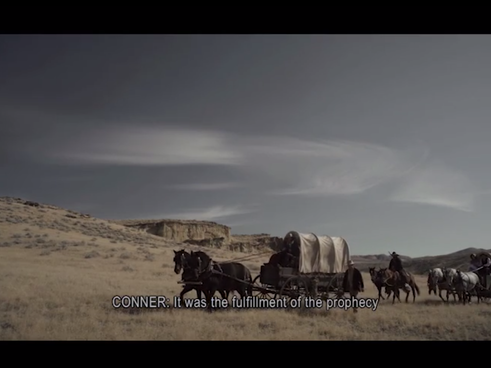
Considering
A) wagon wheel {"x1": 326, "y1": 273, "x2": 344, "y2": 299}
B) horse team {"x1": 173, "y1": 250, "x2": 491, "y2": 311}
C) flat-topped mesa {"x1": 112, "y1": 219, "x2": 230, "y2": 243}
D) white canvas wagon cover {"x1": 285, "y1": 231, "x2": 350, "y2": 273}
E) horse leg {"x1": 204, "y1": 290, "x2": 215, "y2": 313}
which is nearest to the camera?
horse leg {"x1": 204, "y1": 290, "x2": 215, "y2": 313}

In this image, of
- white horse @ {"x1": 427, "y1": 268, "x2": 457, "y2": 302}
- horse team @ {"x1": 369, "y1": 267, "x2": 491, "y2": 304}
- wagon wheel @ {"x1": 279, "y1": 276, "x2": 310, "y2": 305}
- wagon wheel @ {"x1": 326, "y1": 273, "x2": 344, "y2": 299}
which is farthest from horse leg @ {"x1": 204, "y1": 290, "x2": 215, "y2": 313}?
white horse @ {"x1": 427, "y1": 268, "x2": 457, "y2": 302}

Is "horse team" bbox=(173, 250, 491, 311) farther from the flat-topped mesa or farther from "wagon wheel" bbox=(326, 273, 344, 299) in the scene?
the flat-topped mesa

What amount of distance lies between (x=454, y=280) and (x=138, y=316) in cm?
1575

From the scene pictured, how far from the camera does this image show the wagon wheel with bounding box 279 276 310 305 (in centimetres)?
1420

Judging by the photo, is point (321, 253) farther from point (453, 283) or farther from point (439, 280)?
point (439, 280)

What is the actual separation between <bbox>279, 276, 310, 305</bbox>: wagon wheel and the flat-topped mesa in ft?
261

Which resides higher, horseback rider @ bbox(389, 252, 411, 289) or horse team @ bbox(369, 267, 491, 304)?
horseback rider @ bbox(389, 252, 411, 289)

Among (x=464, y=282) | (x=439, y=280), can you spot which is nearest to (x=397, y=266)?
(x=439, y=280)

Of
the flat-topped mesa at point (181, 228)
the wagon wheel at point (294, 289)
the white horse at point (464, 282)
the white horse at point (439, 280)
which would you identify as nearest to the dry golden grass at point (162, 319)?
the wagon wheel at point (294, 289)

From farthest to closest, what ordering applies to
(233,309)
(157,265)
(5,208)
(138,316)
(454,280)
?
(5,208)
(157,265)
(454,280)
(233,309)
(138,316)

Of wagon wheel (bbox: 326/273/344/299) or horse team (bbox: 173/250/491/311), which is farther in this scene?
wagon wheel (bbox: 326/273/344/299)
